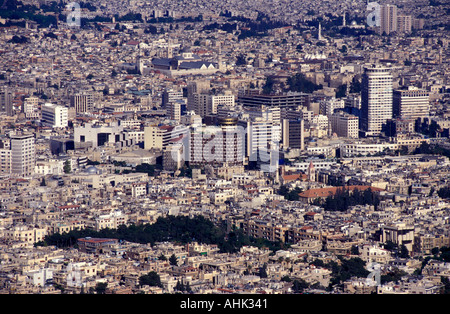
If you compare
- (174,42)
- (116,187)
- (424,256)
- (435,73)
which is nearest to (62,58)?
(174,42)

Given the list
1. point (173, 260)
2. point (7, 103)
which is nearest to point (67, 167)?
point (173, 260)

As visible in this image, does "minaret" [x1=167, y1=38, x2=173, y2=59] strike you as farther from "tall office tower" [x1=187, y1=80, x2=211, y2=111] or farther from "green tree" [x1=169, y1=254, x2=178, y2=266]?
"green tree" [x1=169, y1=254, x2=178, y2=266]

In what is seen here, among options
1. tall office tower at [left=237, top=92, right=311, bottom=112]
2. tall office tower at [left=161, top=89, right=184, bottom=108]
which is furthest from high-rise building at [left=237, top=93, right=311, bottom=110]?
tall office tower at [left=161, top=89, right=184, bottom=108]
